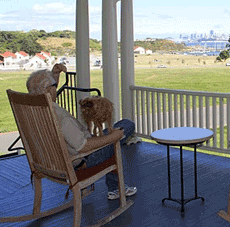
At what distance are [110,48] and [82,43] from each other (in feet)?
1.58

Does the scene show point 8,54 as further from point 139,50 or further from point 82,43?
point 82,43

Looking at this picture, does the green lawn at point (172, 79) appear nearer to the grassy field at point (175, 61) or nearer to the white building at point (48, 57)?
the grassy field at point (175, 61)

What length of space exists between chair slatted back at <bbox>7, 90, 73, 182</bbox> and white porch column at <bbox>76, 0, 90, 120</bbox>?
276cm

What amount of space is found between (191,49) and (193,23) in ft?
15.9

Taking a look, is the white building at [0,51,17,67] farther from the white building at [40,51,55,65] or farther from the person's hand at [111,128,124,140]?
the person's hand at [111,128,124,140]

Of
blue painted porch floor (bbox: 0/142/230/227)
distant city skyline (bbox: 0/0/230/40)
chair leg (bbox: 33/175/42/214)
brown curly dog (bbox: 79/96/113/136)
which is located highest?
distant city skyline (bbox: 0/0/230/40)

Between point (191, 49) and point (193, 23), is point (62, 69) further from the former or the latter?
point (193, 23)

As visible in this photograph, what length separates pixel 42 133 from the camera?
2771 mm

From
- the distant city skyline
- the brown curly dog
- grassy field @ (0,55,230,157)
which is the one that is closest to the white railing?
the brown curly dog

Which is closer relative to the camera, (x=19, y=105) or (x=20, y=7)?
(x=19, y=105)

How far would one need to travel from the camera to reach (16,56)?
33.7ft

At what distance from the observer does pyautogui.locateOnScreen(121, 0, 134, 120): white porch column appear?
5496 mm

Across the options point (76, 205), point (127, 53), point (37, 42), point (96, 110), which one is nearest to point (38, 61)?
point (37, 42)

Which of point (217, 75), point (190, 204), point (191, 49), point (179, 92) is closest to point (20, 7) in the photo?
point (191, 49)
